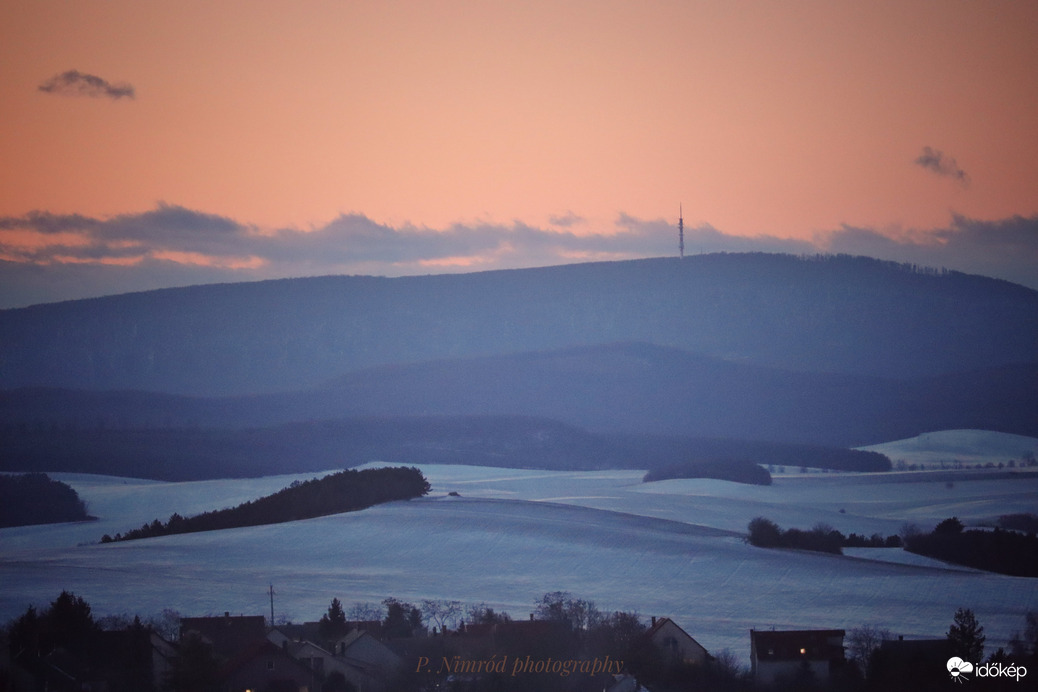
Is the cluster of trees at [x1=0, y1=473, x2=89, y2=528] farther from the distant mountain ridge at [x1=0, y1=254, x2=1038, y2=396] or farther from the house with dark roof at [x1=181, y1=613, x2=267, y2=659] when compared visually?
the distant mountain ridge at [x1=0, y1=254, x2=1038, y2=396]

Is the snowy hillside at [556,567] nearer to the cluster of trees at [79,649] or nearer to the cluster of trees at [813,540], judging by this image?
the cluster of trees at [813,540]

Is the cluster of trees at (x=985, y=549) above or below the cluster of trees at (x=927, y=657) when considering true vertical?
above

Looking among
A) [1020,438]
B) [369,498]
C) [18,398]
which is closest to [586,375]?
[1020,438]

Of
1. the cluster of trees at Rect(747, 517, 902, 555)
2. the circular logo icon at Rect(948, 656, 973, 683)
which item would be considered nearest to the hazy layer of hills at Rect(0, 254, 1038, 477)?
the cluster of trees at Rect(747, 517, 902, 555)

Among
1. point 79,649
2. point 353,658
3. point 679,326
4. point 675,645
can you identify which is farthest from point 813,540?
point 679,326

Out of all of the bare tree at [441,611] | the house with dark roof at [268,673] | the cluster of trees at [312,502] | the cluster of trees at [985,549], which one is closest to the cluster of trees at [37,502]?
the cluster of trees at [312,502]

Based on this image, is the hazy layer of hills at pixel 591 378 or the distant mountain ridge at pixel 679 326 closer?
the hazy layer of hills at pixel 591 378

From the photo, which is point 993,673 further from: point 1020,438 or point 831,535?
point 1020,438
